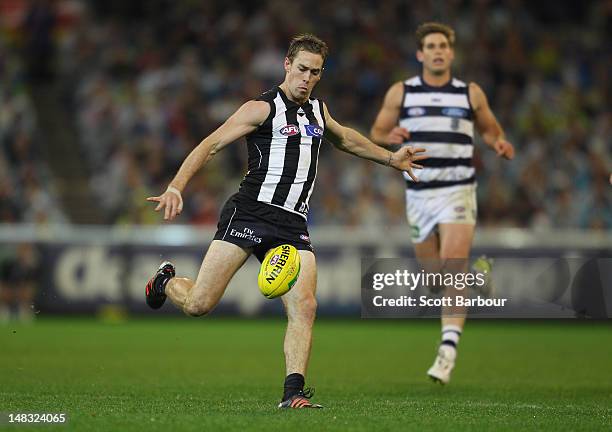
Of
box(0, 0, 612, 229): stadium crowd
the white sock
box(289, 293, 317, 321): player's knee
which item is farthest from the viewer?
box(0, 0, 612, 229): stadium crowd

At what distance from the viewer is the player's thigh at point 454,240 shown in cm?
984

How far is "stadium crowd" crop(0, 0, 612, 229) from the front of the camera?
19.2 meters

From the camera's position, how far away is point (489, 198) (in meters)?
18.8

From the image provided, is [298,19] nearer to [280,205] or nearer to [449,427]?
[280,205]

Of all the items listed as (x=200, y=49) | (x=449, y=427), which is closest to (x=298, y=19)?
(x=200, y=49)

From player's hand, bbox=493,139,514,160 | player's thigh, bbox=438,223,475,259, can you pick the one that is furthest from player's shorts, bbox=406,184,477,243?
player's hand, bbox=493,139,514,160

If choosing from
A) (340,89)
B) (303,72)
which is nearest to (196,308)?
(303,72)

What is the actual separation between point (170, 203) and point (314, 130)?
48.6 inches

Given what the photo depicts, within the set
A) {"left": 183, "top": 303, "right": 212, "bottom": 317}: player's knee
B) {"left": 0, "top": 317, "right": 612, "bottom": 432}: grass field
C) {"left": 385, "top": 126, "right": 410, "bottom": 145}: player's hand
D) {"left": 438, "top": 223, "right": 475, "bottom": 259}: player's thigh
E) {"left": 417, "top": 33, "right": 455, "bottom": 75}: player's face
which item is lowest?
{"left": 0, "top": 317, "right": 612, "bottom": 432}: grass field

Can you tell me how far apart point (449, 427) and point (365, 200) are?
497 inches

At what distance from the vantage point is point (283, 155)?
25.6 feet

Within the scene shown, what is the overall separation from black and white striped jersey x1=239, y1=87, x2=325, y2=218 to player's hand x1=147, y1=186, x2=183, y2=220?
0.77 meters

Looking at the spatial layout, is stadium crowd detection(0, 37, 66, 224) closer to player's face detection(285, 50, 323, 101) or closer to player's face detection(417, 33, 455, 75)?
player's face detection(417, 33, 455, 75)

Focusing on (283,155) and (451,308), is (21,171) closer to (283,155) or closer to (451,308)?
(451,308)
